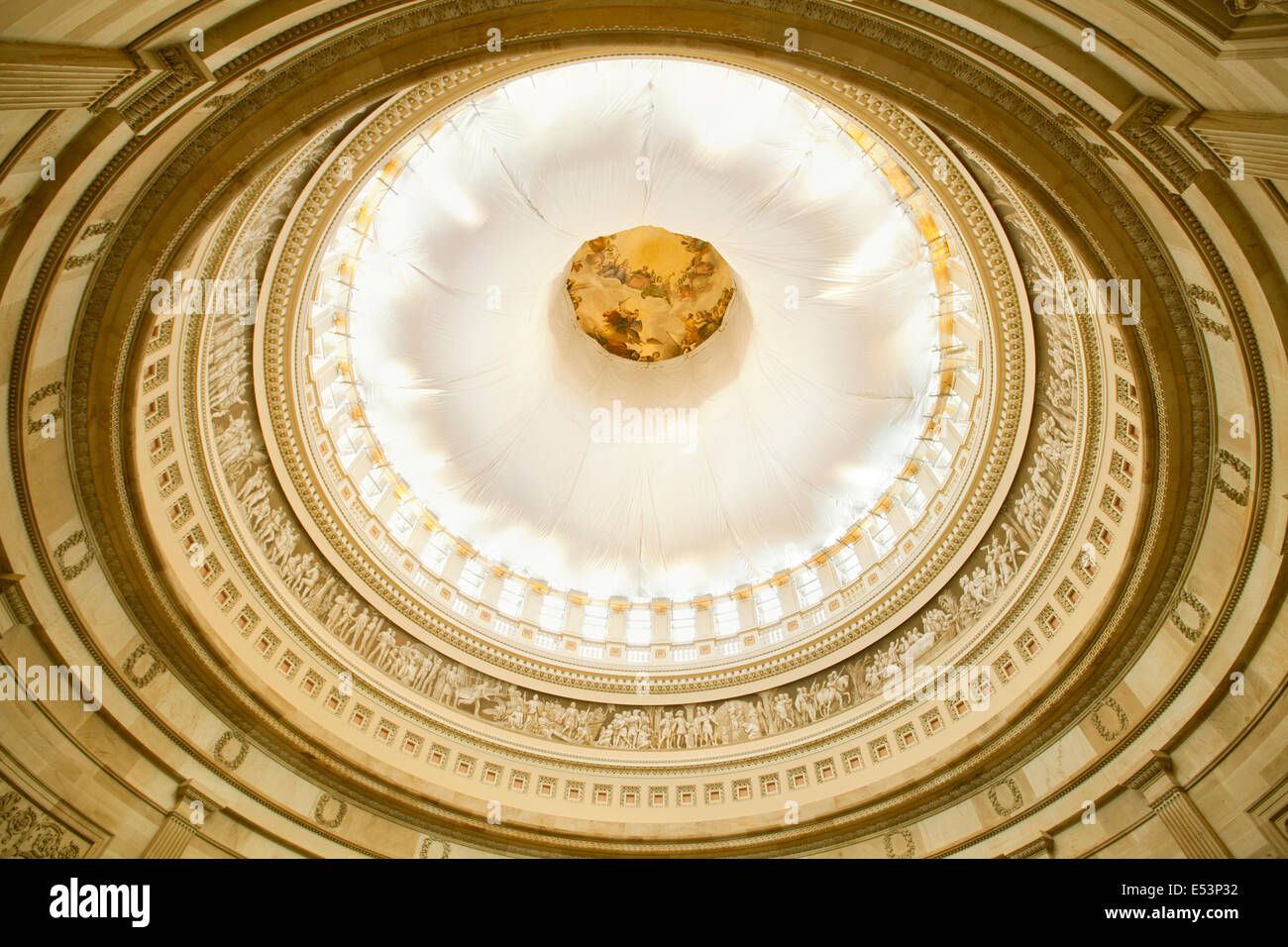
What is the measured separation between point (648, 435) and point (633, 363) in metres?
3.56

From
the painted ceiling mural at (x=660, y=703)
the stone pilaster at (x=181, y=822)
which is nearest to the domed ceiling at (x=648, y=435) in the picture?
the painted ceiling mural at (x=660, y=703)

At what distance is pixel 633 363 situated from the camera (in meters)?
33.2

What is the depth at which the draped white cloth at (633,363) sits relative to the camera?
72.3ft

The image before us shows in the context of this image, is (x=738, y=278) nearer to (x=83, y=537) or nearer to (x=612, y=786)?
(x=612, y=786)

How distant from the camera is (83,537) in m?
14.3

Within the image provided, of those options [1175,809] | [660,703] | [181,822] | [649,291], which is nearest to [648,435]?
[649,291]

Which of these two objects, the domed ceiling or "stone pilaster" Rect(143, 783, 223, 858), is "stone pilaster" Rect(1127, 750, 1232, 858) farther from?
"stone pilaster" Rect(143, 783, 223, 858)

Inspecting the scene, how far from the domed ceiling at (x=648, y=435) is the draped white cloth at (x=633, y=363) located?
0.15 meters

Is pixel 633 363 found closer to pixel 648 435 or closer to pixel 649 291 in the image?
pixel 649 291

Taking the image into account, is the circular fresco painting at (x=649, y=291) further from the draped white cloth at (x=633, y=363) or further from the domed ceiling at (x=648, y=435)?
the draped white cloth at (x=633, y=363)

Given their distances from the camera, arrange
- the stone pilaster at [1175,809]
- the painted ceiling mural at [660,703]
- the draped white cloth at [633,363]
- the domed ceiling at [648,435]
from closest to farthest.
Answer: the domed ceiling at [648,435], the stone pilaster at [1175,809], the painted ceiling mural at [660,703], the draped white cloth at [633,363]

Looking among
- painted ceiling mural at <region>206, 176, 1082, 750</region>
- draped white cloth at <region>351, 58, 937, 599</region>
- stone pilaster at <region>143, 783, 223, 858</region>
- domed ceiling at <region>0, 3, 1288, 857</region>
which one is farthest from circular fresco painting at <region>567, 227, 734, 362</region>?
stone pilaster at <region>143, 783, 223, 858</region>

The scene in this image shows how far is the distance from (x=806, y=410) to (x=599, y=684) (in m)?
13.0

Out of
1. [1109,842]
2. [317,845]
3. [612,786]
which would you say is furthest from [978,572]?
[317,845]
